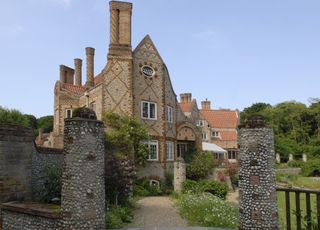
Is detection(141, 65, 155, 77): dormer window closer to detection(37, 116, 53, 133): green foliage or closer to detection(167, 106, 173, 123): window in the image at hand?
detection(167, 106, 173, 123): window

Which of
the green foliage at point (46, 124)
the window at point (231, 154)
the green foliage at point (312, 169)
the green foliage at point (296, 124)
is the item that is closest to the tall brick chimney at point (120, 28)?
the window at point (231, 154)

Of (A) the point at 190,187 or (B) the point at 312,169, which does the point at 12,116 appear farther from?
(B) the point at 312,169

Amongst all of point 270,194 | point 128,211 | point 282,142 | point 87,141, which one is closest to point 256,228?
point 270,194

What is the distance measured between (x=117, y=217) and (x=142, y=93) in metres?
14.4

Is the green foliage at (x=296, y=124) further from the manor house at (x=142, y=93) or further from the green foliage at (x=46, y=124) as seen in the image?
the green foliage at (x=46, y=124)

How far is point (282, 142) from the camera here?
59469 millimetres

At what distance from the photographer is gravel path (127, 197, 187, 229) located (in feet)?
45.1

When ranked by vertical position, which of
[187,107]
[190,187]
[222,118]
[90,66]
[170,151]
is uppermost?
[90,66]

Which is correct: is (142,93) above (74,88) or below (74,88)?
below

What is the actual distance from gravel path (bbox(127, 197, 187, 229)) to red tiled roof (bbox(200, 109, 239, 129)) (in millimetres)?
33104

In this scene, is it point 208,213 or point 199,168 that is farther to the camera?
point 199,168

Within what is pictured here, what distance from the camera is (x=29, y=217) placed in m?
11.2

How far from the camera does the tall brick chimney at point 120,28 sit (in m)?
26.0

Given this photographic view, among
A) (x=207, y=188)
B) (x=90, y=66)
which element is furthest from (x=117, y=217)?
(x=90, y=66)
